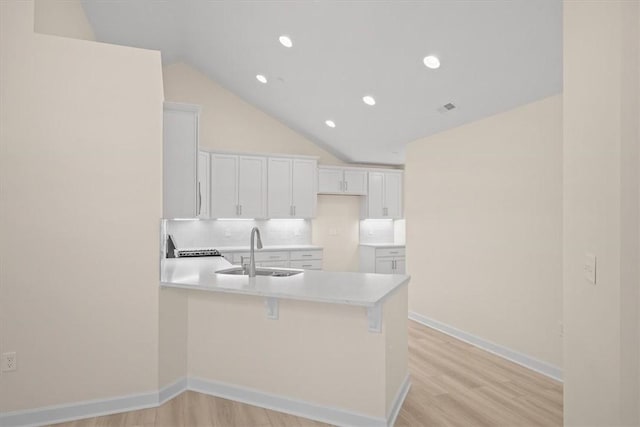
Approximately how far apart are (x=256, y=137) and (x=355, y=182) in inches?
73.1

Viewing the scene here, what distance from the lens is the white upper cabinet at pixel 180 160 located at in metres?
3.17

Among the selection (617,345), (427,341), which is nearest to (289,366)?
(617,345)

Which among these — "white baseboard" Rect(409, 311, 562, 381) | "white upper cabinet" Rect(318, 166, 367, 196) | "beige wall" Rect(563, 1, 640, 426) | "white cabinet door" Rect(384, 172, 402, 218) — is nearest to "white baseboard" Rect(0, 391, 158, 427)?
"beige wall" Rect(563, 1, 640, 426)

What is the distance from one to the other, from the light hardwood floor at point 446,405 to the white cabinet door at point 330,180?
373 centimetres

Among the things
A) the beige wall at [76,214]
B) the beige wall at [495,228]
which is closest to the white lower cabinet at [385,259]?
the beige wall at [495,228]

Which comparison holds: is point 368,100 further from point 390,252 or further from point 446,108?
point 390,252

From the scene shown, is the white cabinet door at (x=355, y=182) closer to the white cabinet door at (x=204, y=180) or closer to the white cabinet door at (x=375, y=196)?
the white cabinet door at (x=375, y=196)

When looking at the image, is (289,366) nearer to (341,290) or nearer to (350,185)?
(341,290)

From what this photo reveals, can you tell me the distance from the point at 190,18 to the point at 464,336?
486cm

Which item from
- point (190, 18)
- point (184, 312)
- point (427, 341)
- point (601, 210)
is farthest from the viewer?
point (190, 18)

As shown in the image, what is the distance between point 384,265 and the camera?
23.7 feet

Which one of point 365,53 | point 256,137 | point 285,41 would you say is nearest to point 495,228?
point 365,53

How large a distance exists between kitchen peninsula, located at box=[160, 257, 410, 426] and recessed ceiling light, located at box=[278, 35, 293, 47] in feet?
8.50

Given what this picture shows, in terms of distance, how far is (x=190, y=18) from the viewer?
4.87 metres
